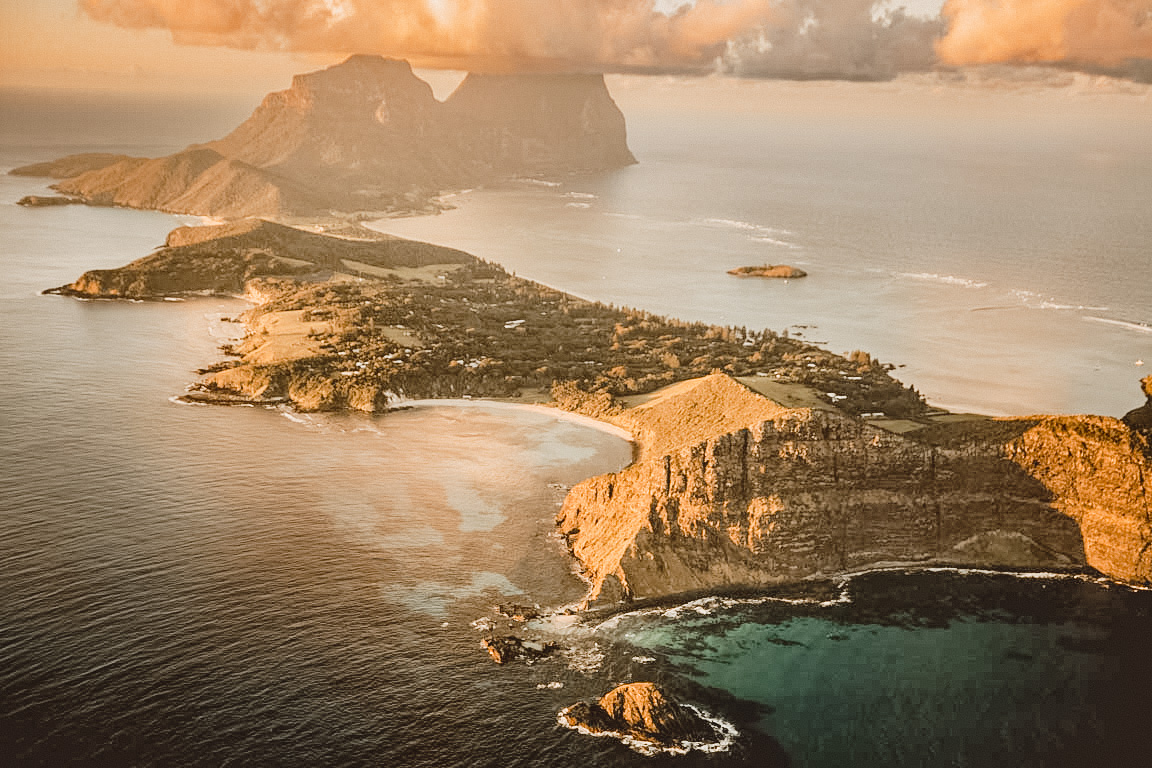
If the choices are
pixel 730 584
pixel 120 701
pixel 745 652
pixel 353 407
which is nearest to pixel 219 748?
pixel 120 701

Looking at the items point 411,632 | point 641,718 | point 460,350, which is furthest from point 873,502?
point 460,350

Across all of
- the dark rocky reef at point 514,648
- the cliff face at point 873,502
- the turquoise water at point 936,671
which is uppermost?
the cliff face at point 873,502

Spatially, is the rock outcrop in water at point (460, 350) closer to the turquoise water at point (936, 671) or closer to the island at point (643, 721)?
the turquoise water at point (936, 671)

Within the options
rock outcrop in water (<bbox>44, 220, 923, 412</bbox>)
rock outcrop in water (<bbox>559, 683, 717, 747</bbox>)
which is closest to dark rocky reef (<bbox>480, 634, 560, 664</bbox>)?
rock outcrop in water (<bbox>559, 683, 717, 747</bbox>)

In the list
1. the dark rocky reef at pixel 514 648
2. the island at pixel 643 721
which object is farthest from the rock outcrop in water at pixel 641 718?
the dark rocky reef at pixel 514 648

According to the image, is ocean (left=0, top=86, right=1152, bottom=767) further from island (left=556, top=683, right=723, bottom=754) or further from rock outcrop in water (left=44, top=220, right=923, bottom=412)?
rock outcrop in water (left=44, top=220, right=923, bottom=412)

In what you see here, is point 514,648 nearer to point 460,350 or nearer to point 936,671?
point 936,671

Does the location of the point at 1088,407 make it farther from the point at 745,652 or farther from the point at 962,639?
the point at 745,652
